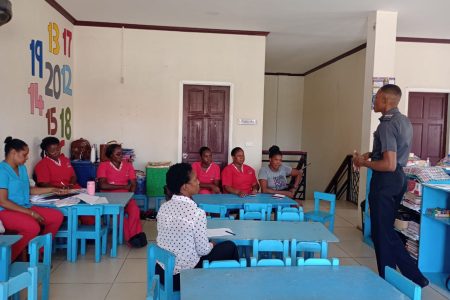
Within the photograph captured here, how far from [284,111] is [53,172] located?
773 centimetres

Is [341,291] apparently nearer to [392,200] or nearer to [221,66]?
[392,200]

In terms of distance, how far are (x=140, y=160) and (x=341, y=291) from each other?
524 cm

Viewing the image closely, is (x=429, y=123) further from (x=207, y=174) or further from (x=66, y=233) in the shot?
(x=66, y=233)

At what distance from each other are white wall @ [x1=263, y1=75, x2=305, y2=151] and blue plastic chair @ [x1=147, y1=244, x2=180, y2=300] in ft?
30.1

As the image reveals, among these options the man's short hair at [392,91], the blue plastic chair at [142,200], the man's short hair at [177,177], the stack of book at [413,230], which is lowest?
the blue plastic chair at [142,200]

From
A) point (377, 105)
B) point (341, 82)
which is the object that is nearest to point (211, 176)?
point (377, 105)

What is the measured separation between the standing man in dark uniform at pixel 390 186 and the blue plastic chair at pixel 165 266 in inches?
70.9

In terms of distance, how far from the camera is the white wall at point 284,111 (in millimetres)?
11172

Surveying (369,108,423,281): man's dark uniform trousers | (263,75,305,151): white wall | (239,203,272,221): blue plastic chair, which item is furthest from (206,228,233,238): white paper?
(263,75,305,151): white wall

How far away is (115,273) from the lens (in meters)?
3.71

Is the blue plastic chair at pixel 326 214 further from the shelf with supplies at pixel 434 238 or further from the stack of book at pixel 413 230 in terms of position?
the shelf with supplies at pixel 434 238

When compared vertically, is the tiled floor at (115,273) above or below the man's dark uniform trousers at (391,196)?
below

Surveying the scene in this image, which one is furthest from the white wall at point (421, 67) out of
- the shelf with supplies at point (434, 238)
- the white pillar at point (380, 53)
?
the shelf with supplies at point (434, 238)

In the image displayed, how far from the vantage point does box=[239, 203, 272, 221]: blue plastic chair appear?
3.42 metres
